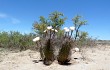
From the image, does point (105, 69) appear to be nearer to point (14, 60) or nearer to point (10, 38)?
point (14, 60)

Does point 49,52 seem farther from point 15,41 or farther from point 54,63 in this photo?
point 15,41

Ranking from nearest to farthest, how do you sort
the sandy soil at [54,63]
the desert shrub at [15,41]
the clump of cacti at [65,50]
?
the sandy soil at [54,63]
the clump of cacti at [65,50]
the desert shrub at [15,41]

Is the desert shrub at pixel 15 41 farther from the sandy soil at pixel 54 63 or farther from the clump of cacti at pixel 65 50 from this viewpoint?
the clump of cacti at pixel 65 50

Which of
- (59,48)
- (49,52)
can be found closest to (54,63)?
(49,52)

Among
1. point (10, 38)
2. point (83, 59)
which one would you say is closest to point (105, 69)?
point (83, 59)

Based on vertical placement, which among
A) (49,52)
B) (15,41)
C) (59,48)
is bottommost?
(49,52)

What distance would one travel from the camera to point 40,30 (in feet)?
58.6

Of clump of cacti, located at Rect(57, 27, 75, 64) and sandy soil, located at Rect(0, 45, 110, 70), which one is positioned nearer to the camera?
sandy soil, located at Rect(0, 45, 110, 70)

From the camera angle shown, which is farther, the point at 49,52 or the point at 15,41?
the point at 15,41

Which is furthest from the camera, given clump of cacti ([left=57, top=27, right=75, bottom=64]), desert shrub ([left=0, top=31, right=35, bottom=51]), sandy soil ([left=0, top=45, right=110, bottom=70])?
desert shrub ([left=0, top=31, right=35, bottom=51])

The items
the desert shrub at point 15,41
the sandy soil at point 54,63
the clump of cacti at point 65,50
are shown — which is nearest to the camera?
the sandy soil at point 54,63

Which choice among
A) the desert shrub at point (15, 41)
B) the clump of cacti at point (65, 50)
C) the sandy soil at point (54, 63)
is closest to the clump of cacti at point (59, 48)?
the clump of cacti at point (65, 50)

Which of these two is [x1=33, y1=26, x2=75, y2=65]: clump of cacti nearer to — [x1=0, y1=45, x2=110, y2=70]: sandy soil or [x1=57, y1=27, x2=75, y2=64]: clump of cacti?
[x1=57, y1=27, x2=75, y2=64]: clump of cacti

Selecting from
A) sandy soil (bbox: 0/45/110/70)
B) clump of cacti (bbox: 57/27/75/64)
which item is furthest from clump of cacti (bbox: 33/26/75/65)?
sandy soil (bbox: 0/45/110/70)
